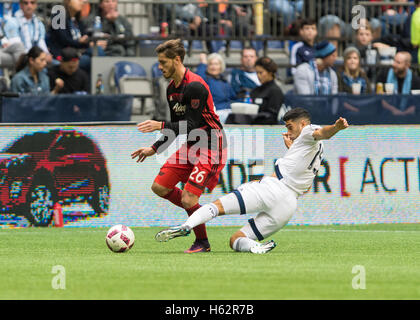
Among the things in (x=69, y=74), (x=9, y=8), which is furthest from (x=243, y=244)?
(x=9, y=8)

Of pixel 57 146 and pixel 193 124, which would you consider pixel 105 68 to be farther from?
pixel 193 124

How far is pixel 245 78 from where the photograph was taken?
16.7 metres

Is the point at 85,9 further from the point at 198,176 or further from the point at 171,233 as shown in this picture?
the point at 171,233

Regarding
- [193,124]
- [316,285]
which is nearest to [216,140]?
[193,124]

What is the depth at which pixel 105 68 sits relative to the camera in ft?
58.7

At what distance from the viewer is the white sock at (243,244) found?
32.1 ft

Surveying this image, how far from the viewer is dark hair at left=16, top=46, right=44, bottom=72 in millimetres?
16078

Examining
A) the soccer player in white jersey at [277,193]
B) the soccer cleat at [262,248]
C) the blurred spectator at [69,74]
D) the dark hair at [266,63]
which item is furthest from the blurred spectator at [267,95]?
the soccer cleat at [262,248]

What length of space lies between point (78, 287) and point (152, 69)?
11.5 m

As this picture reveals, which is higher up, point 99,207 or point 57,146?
point 57,146

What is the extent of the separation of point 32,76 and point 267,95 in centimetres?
396

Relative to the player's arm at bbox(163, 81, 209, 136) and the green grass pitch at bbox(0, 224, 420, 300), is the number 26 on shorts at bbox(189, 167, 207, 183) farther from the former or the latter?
the green grass pitch at bbox(0, 224, 420, 300)

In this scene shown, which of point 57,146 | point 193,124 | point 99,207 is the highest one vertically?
point 193,124
